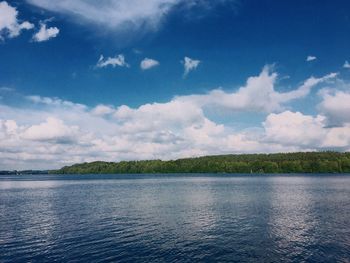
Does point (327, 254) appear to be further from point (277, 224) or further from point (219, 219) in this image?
point (219, 219)

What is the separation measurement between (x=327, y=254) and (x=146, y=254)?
61.9 ft

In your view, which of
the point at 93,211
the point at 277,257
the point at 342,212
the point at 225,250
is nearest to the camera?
the point at 277,257

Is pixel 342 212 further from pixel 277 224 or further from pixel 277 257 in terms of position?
pixel 277 257

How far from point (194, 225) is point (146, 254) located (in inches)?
659

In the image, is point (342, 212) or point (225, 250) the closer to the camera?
point (225, 250)

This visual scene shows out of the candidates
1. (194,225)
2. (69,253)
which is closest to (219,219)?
(194,225)

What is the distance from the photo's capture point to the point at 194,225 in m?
51.1

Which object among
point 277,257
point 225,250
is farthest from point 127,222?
point 277,257

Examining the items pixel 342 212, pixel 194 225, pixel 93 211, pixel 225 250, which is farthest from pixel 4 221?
pixel 342 212

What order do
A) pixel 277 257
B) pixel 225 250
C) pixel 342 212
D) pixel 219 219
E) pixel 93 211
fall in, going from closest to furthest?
pixel 277 257 < pixel 225 250 < pixel 219 219 < pixel 342 212 < pixel 93 211

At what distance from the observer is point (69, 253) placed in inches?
→ 1422

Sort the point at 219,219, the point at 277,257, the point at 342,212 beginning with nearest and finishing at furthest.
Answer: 1. the point at 277,257
2. the point at 219,219
3. the point at 342,212

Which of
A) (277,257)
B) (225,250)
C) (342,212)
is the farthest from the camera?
(342,212)

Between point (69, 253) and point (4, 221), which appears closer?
point (69, 253)
